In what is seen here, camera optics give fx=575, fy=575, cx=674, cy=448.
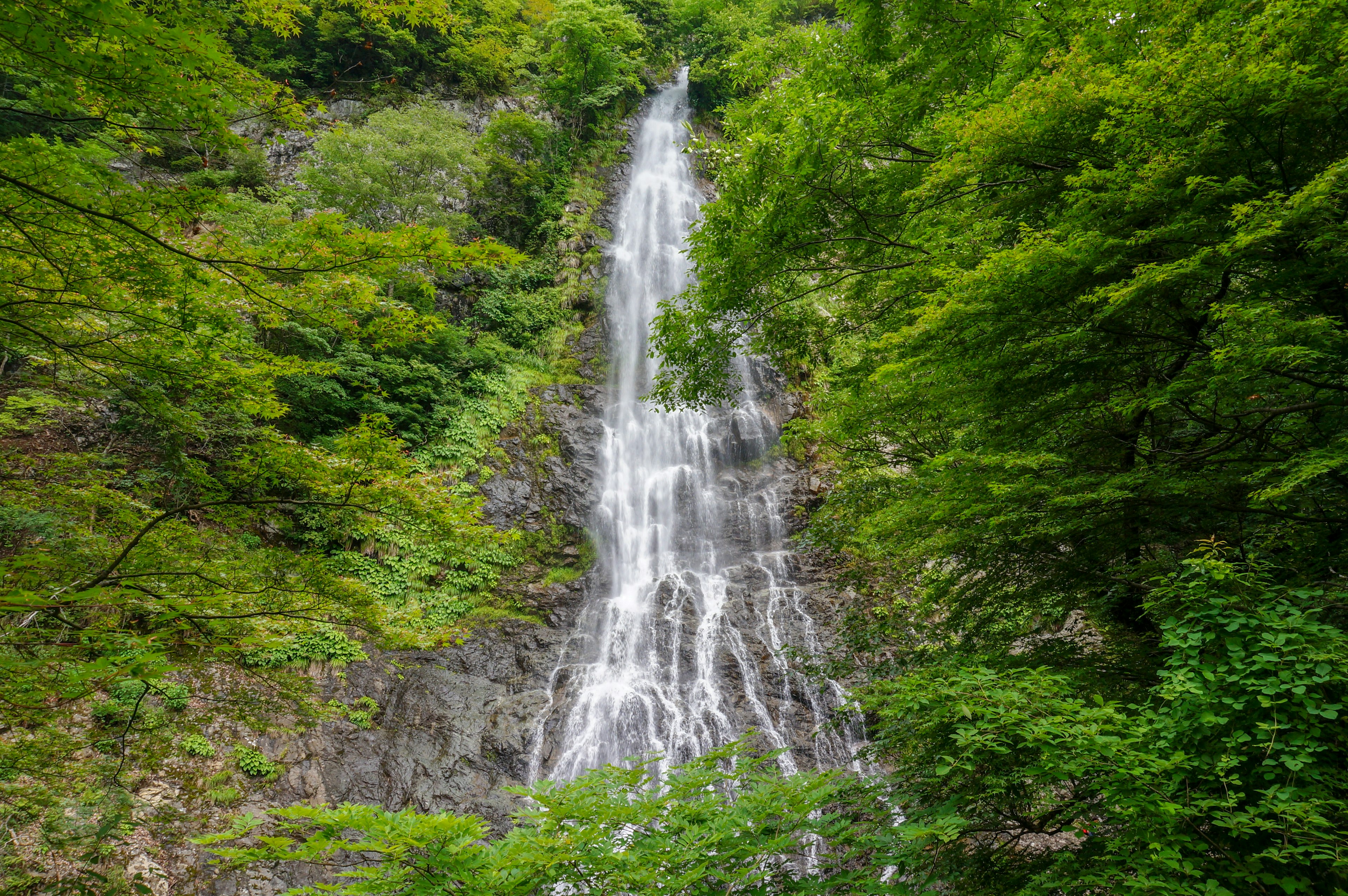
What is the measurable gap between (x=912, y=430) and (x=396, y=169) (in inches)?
567

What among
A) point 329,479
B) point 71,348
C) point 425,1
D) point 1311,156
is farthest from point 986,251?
point 71,348

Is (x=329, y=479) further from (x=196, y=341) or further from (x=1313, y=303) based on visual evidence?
(x=1313, y=303)

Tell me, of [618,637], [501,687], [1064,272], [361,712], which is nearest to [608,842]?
[1064,272]

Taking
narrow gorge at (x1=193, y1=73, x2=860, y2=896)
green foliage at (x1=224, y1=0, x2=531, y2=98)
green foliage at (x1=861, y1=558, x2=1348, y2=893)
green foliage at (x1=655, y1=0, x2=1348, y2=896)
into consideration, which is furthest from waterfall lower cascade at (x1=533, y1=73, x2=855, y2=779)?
green foliage at (x1=224, y1=0, x2=531, y2=98)

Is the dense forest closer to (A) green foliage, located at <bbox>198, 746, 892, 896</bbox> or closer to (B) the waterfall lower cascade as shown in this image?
(A) green foliage, located at <bbox>198, 746, 892, 896</bbox>

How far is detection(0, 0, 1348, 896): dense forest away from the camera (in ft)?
7.50

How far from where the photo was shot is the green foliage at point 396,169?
533 inches

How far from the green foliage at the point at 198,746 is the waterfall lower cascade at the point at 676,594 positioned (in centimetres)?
442

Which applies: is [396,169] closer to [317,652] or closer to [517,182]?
[517,182]

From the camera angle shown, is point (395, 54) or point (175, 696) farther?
point (395, 54)

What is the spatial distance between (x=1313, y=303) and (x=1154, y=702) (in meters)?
2.22

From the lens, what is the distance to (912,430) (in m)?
6.53

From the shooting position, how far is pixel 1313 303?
2.85 metres

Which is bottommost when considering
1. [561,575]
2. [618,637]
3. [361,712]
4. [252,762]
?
→ [252,762]
